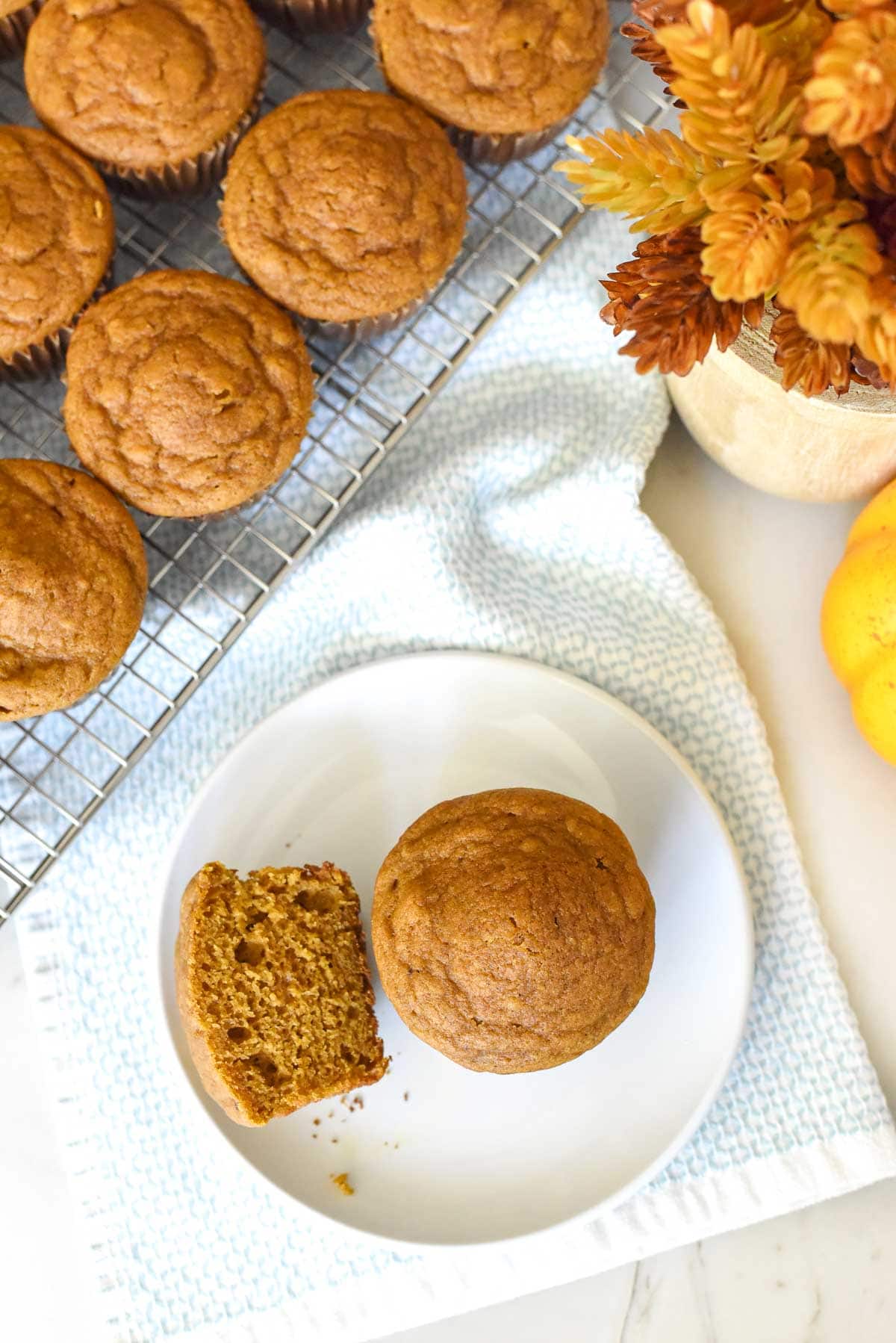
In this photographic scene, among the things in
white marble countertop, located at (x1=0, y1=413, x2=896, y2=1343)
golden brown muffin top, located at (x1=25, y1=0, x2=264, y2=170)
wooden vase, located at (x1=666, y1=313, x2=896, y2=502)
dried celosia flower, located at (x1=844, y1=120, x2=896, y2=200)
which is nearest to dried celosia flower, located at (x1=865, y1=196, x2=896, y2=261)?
dried celosia flower, located at (x1=844, y1=120, x2=896, y2=200)

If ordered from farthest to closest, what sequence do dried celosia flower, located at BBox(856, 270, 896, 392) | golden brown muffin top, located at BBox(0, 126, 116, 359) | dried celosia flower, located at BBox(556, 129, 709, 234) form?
1. golden brown muffin top, located at BBox(0, 126, 116, 359)
2. dried celosia flower, located at BBox(556, 129, 709, 234)
3. dried celosia flower, located at BBox(856, 270, 896, 392)

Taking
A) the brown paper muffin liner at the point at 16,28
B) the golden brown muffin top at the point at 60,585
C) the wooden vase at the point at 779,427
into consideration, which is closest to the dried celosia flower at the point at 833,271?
the wooden vase at the point at 779,427

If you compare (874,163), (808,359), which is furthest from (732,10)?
(808,359)

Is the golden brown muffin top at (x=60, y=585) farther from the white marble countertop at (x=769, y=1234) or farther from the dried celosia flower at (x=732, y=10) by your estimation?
the dried celosia flower at (x=732, y=10)

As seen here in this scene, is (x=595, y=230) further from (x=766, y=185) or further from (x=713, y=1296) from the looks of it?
(x=713, y=1296)

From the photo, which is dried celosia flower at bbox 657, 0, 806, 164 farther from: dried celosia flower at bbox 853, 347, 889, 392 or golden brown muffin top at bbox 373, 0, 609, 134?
golden brown muffin top at bbox 373, 0, 609, 134

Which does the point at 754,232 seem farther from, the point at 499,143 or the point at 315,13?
the point at 315,13

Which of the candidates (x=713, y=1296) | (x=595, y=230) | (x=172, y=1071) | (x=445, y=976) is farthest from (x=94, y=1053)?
(x=595, y=230)
